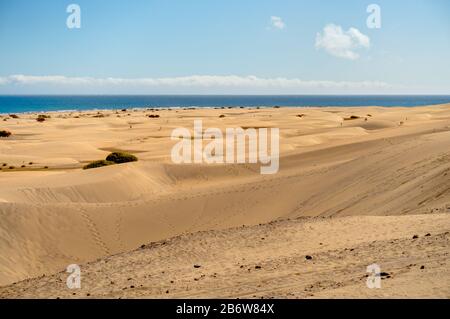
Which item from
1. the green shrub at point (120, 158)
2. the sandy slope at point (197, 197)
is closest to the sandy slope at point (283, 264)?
the sandy slope at point (197, 197)

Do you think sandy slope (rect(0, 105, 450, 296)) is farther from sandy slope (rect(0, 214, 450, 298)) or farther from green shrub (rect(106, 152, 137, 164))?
green shrub (rect(106, 152, 137, 164))

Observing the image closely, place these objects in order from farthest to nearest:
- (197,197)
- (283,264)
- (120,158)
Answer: (120,158)
(197,197)
(283,264)

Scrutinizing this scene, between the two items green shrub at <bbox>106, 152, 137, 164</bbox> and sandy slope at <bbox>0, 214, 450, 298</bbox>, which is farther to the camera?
green shrub at <bbox>106, 152, 137, 164</bbox>

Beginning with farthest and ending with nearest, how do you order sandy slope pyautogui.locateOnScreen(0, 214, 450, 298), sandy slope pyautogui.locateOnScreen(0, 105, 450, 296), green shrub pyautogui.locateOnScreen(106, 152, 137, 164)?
green shrub pyautogui.locateOnScreen(106, 152, 137, 164), sandy slope pyautogui.locateOnScreen(0, 105, 450, 296), sandy slope pyautogui.locateOnScreen(0, 214, 450, 298)

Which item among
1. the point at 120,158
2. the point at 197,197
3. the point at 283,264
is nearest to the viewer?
the point at 283,264

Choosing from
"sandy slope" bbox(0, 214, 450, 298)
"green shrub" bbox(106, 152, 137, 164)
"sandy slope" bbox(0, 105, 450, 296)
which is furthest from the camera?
"green shrub" bbox(106, 152, 137, 164)

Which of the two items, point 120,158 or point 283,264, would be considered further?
point 120,158

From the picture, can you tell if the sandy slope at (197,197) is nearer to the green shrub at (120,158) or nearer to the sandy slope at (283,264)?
the sandy slope at (283,264)

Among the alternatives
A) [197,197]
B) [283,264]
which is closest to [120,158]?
[197,197]

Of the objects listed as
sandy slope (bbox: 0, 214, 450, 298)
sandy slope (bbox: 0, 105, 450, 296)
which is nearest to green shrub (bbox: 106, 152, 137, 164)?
sandy slope (bbox: 0, 105, 450, 296)

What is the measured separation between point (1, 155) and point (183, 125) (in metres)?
22.1

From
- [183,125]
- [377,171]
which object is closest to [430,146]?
[377,171]

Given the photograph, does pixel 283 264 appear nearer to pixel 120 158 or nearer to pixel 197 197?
pixel 197 197

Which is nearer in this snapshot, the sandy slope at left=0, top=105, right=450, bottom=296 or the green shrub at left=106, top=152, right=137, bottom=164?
the sandy slope at left=0, top=105, right=450, bottom=296
